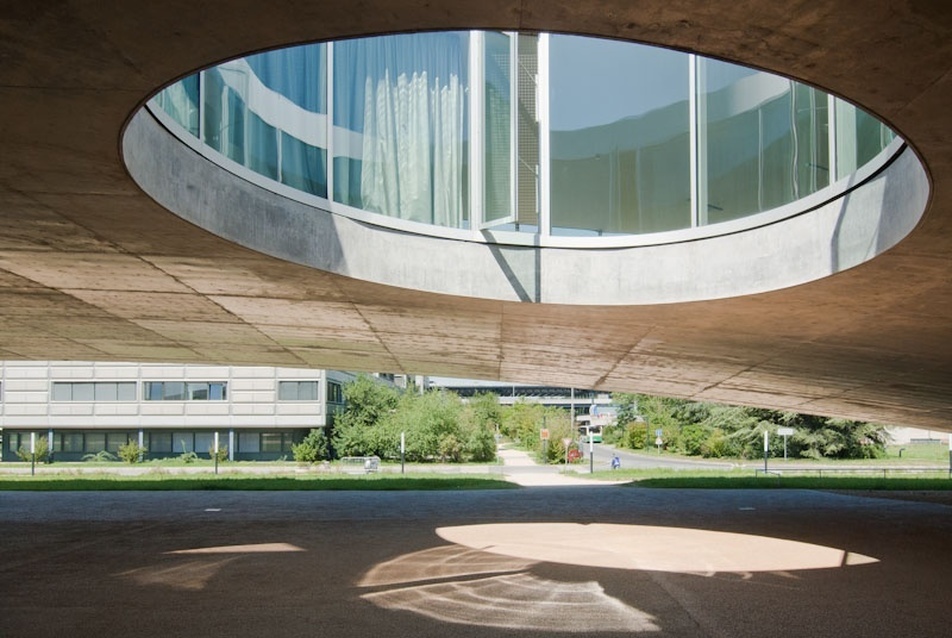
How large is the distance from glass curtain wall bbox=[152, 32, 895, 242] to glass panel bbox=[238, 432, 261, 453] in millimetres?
43351

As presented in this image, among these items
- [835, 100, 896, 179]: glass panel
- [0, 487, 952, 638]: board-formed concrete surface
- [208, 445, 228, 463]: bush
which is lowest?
[208, 445, 228, 463]: bush

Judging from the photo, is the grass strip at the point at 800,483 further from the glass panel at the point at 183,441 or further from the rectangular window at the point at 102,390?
the rectangular window at the point at 102,390

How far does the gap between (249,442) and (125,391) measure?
26.3 feet

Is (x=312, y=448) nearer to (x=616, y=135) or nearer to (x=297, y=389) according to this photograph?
(x=297, y=389)

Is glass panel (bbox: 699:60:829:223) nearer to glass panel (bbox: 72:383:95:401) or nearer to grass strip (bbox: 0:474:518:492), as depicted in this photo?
grass strip (bbox: 0:474:518:492)

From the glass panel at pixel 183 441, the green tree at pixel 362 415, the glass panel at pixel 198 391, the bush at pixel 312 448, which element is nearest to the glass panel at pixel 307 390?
the bush at pixel 312 448

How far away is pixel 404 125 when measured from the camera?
1255 cm

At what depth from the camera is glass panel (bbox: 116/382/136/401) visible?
5294 cm

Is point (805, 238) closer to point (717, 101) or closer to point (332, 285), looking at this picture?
point (717, 101)

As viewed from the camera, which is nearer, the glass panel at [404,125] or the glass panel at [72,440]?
the glass panel at [404,125]

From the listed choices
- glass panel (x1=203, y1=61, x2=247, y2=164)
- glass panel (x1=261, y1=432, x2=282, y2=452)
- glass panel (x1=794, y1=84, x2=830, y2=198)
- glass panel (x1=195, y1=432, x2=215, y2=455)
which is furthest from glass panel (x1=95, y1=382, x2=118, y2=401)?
glass panel (x1=794, y1=84, x2=830, y2=198)

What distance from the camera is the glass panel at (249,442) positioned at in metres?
53.2

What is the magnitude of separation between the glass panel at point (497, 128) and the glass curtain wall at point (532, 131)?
0.02 meters

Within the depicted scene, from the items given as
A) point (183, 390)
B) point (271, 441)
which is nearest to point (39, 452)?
point (183, 390)
